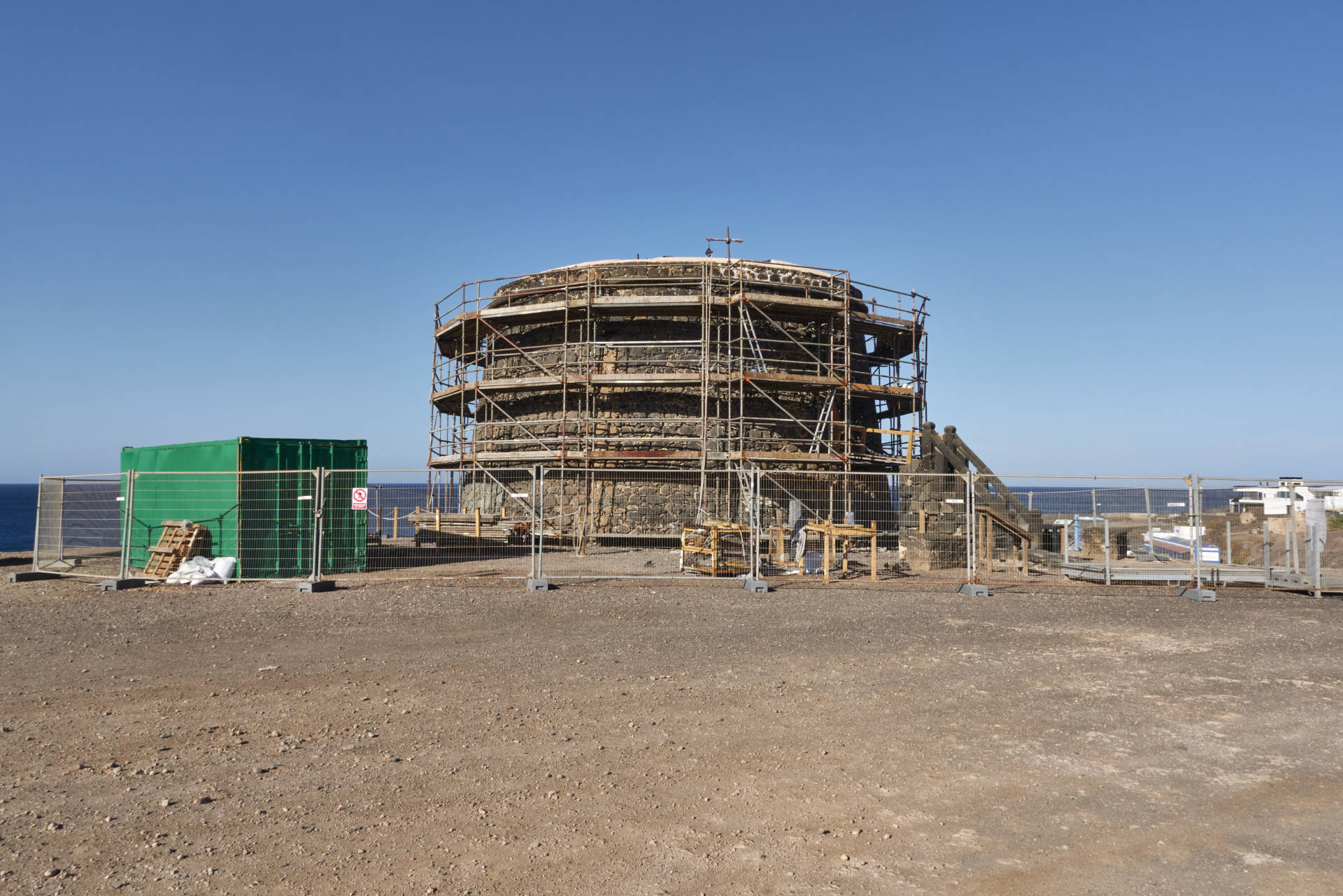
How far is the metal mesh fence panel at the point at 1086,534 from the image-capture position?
44.6 ft

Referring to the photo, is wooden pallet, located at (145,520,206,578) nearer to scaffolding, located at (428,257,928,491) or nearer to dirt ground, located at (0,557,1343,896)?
dirt ground, located at (0,557,1343,896)

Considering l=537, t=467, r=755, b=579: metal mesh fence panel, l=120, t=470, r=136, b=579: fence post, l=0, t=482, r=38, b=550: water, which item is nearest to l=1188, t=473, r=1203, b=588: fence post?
l=537, t=467, r=755, b=579: metal mesh fence panel

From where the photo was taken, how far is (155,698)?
636cm

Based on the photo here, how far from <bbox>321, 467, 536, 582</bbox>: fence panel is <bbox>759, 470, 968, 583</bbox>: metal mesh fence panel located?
5399mm

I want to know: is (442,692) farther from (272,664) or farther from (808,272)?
(808,272)

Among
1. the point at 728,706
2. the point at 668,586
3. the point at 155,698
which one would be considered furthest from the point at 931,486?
the point at 155,698

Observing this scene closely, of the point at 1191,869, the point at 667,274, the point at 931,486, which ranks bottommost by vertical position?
the point at 1191,869

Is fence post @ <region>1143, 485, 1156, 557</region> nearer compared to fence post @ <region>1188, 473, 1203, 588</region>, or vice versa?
fence post @ <region>1188, 473, 1203, 588</region>

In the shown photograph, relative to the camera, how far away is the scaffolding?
21.4 meters

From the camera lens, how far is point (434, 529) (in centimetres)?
2225

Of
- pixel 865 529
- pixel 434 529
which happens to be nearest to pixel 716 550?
pixel 865 529

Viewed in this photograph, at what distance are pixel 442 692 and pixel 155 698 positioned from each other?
227 centimetres

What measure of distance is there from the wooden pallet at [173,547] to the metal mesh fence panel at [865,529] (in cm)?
1065

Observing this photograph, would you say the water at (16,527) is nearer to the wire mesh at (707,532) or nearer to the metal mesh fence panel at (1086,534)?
the wire mesh at (707,532)
